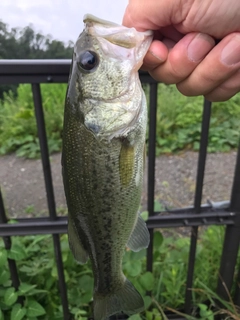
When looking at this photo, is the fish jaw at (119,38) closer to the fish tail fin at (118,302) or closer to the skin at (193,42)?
the skin at (193,42)

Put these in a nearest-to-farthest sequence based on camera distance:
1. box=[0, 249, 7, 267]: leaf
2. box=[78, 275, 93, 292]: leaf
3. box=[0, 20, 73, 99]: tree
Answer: box=[0, 249, 7, 267]: leaf → box=[78, 275, 93, 292]: leaf → box=[0, 20, 73, 99]: tree

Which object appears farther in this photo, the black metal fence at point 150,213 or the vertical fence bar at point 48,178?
the vertical fence bar at point 48,178

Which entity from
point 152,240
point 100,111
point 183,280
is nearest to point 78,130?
point 100,111

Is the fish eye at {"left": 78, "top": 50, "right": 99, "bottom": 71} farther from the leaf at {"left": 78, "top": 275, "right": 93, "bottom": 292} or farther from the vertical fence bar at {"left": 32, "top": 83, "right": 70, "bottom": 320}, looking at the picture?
the leaf at {"left": 78, "top": 275, "right": 93, "bottom": 292}

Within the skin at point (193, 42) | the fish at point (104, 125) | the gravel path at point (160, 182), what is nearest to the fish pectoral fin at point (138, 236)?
the fish at point (104, 125)

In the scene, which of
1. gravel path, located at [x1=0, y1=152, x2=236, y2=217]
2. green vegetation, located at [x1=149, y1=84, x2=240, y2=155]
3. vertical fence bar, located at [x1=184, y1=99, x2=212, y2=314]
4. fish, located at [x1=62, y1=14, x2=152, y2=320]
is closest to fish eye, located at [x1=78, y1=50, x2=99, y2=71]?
fish, located at [x1=62, y1=14, x2=152, y2=320]

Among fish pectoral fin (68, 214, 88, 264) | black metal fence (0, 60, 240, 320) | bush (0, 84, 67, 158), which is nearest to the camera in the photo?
fish pectoral fin (68, 214, 88, 264)

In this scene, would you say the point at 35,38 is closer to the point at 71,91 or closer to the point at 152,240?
the point at 152,240
